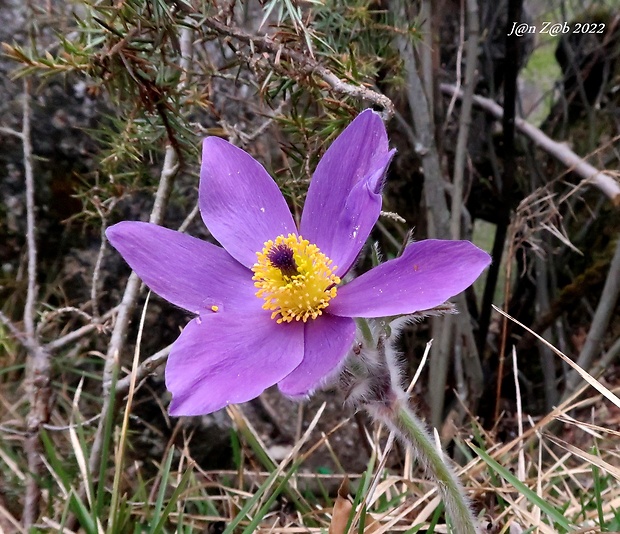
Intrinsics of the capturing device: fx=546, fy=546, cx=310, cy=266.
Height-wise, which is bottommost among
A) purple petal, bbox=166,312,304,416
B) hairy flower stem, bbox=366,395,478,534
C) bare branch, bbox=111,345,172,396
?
bare branch, bbox=111,345,172,396

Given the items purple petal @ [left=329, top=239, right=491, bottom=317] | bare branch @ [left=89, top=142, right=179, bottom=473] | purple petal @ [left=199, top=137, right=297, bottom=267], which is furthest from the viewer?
bare branch @ [left=89, top=142, right=179, bottom=473]

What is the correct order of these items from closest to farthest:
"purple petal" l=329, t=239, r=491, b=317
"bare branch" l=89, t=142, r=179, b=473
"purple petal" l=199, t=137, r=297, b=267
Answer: "purple petal" l=329, t=239, r=491, b=317 < "purple petal" l=199, t=137, r=297, b=267 < "bare branch" l=89, t=142, r=179, b=473

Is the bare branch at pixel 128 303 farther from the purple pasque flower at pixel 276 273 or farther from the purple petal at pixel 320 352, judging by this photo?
the purple petal at pixel 320 352

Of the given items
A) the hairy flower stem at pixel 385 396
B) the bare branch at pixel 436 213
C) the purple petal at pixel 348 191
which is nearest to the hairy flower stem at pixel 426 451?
the hairy flower stem at pixel 385 396

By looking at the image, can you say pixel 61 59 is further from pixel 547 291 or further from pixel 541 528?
pixel 547 291

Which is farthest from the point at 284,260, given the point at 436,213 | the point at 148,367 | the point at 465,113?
the point at 465,113

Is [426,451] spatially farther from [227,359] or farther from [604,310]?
[604,310]

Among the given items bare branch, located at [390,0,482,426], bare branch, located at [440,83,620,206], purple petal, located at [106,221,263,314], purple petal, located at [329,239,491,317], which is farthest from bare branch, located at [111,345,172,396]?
bare branch, located at [440,83,620,206]

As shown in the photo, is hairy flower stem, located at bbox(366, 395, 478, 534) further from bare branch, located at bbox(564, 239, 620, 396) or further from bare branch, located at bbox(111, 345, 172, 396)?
bare branch, located at bbox(564, 239, 620, 396)
